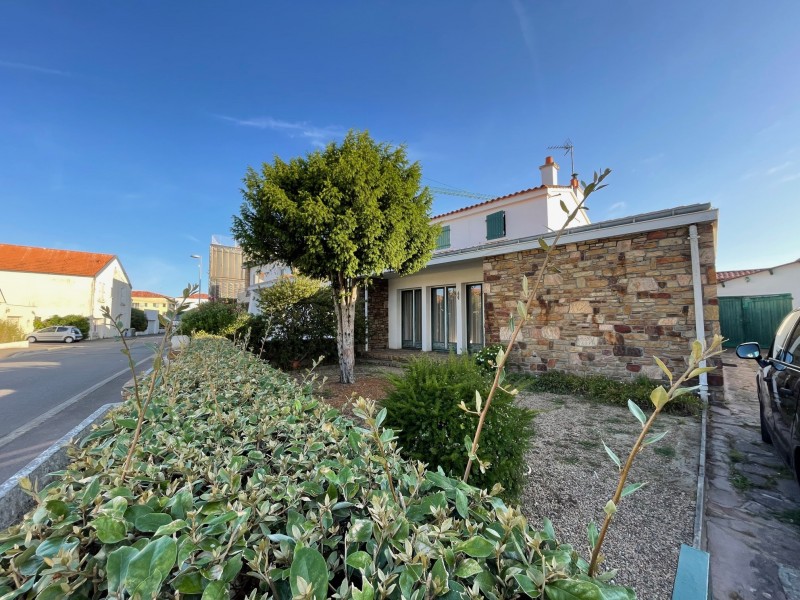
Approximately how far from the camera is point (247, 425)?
5.88 ft

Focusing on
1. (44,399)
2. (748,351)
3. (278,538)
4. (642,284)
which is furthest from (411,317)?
(278,538)

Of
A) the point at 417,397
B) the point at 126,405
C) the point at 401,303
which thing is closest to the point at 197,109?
the point at 401,303

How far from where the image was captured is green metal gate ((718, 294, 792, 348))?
1272cm

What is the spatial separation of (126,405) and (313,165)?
498cm

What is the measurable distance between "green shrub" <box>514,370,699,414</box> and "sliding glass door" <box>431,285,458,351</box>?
3.47m

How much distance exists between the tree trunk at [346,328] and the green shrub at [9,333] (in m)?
25.1

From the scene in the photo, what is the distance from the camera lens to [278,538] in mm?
827

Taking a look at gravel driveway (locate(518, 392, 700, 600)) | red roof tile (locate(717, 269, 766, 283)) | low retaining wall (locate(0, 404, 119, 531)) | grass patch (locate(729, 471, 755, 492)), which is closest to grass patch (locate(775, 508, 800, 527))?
grass patch (locate(729, 471, 755, 492))

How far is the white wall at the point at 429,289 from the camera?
9908mm

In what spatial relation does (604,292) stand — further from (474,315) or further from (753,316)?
(753,316)

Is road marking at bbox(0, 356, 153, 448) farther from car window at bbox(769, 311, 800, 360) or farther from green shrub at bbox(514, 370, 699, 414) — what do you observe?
car window at bbox(769, 311, 800, 360)

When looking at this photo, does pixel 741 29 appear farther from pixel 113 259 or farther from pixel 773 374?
pixel 113 259

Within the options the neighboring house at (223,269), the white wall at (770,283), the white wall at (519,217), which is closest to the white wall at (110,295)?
the neighboring house at (223,269)

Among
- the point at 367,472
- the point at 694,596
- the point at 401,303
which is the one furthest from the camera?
the point at 401,303
